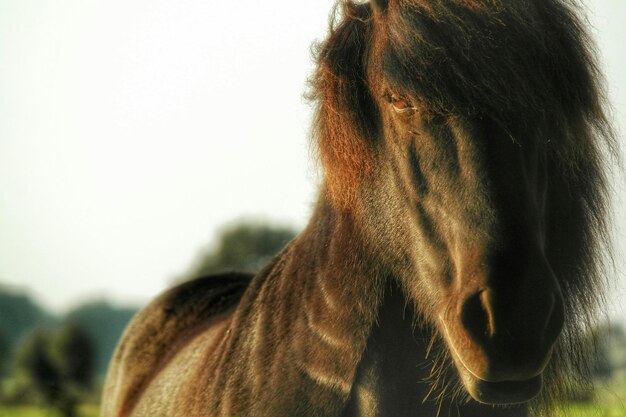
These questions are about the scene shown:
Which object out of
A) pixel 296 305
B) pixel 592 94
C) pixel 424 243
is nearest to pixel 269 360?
pixel 296 305

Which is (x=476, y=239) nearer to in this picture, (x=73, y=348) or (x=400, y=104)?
(x=400, y=104)

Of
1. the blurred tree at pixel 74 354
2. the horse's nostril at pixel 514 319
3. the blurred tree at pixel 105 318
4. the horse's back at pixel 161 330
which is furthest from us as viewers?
the blurred tree at pixel 105 318

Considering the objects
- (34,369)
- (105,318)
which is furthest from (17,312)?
(34,369)

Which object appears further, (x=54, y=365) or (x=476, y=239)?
(x=54, y=365)

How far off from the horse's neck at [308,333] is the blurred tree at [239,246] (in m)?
20.0

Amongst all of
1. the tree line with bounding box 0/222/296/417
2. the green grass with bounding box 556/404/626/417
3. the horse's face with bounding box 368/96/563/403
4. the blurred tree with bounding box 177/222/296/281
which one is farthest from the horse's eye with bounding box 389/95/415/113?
the blurred tree with bounding box 177/222/296/281

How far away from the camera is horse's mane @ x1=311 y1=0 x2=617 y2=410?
2.21 m

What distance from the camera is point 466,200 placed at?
2.12 metres

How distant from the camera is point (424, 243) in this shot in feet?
7.47

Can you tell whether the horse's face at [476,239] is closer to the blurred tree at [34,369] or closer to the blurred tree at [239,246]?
the blurred tree at [34,369]

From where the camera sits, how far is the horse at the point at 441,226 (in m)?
2.01

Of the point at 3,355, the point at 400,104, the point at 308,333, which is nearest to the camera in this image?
the point at 400,104

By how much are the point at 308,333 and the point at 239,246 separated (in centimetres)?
2254

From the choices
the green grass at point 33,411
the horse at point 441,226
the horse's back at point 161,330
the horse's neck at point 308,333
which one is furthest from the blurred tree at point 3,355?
the horse at point 441,226
